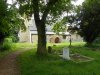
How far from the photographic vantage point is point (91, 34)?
49.7 m

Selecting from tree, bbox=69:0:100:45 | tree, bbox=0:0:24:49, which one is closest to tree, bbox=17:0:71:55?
tree, bbox=0:0:24:49

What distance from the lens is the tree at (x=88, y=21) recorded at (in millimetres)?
47438

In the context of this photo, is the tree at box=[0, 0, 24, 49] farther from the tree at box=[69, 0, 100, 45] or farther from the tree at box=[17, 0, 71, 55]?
the tree at box=[69, 0, 100, 45]

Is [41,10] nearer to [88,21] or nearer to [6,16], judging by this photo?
[6,16]

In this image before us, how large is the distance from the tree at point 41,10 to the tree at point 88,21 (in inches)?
652

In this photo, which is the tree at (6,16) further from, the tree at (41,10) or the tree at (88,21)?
the tree at (88,21)

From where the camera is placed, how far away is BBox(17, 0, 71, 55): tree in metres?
29.9

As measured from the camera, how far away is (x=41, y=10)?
3106 centimetres

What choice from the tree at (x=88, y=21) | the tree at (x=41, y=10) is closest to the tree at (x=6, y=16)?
the tree at (x=41, y=10)

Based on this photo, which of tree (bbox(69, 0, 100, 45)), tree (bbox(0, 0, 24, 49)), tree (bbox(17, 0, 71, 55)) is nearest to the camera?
tree (bbox(0, 0, 24, 49))

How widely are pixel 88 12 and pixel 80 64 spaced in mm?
25625

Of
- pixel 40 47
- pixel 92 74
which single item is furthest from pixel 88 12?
pixel 92 74

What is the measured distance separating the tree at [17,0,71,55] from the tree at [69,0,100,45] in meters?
16.6

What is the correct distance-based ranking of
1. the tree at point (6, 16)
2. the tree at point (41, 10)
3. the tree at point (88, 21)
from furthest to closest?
the tree at point (88, 21) < the tree at point (41, 10) < the tree at point (6, 16)
